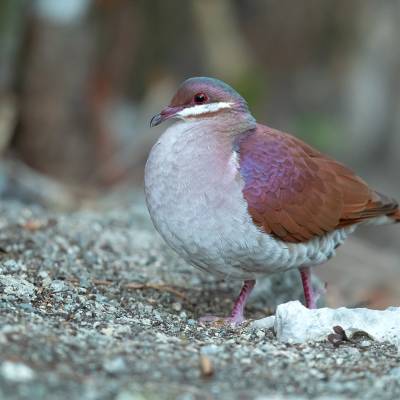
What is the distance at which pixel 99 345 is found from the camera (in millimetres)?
3701

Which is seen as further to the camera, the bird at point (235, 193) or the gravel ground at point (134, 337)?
the bird at point (235, 193)

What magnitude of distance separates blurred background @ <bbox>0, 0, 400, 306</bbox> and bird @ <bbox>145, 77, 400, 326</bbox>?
282 cm

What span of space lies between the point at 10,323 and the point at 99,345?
1.25 ft

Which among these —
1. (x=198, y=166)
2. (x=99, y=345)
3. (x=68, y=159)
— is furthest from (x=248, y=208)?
(x=68, y=159)

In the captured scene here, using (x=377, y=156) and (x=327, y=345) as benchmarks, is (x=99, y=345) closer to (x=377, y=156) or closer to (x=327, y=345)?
(x=327, y=345)

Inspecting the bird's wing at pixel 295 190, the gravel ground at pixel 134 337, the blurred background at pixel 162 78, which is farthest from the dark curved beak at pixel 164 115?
the blurred background at pixel 162 78

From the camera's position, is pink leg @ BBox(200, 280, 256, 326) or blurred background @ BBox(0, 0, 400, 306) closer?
pink leg @ BBox(200, 280, 256, 326)

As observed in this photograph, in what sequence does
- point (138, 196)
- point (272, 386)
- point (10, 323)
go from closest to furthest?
point (272, 386)
point (10, 323)
point (138, 196)

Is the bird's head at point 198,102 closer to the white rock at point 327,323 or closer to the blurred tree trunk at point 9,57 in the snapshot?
the white rock at point 327,323

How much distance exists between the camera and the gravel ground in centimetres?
328

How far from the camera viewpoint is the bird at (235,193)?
469 centimetres

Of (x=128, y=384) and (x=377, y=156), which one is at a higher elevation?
(x=377, y=156)

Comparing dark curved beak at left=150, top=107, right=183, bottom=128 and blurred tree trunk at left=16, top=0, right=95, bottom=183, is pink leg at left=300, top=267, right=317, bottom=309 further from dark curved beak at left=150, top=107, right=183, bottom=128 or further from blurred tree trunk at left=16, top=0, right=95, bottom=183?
blurred tree trunk at left=16, top=0, right=95, bottom=183

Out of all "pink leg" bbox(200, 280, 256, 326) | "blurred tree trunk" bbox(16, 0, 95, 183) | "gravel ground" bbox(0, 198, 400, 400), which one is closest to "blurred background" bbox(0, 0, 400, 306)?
"blurred tree trunk" bbox(16, 0, 95, 183)
